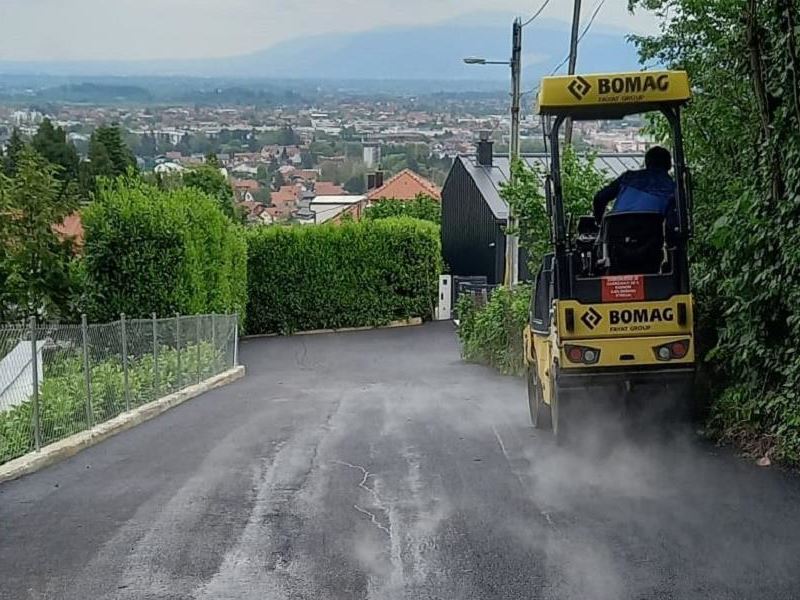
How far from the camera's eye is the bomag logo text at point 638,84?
10.2 metres

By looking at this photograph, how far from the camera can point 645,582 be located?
655cm

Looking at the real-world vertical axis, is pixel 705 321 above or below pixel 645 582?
above

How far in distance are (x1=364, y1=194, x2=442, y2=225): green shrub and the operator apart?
42.3 meters

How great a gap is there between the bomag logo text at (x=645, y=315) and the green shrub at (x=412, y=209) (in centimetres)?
4292

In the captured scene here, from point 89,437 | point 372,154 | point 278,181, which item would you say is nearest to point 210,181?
point 89,437

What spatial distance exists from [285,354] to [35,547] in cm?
2537

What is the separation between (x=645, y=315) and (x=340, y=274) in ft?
101

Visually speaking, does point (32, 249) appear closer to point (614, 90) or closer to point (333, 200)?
point (614, 90)

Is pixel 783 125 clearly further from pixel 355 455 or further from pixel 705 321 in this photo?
pixel 355 455

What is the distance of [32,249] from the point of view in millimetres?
29938

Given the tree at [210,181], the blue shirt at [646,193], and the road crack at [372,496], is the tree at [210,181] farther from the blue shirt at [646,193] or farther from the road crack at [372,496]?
the blue shirt at [646,193]

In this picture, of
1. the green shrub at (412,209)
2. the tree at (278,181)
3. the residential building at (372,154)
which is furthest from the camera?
the residential building at (372,154)

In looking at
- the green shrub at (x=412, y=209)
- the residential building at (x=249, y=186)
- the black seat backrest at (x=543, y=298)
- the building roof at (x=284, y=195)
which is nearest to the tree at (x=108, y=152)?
the green shrub at (x=412, y=209)

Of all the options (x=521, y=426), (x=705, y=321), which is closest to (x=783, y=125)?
(x=705, y=321)
